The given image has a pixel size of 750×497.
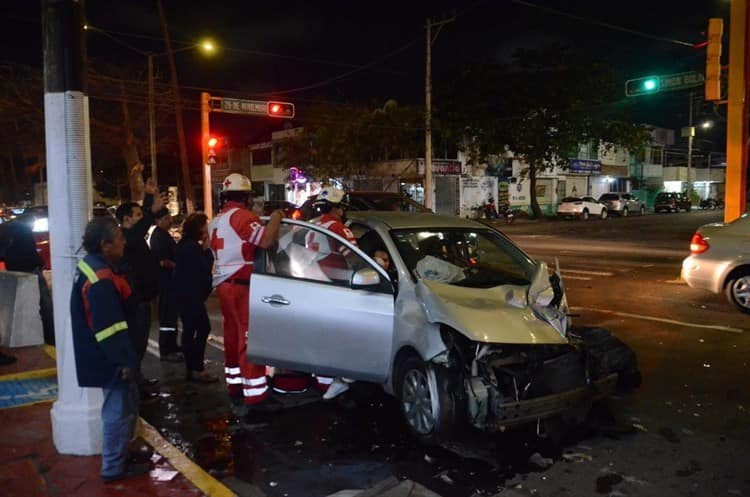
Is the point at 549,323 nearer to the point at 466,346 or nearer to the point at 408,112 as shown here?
the point at 466,346

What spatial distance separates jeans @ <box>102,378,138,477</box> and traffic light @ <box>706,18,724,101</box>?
12357 mm

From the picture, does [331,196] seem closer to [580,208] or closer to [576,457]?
[576,457]

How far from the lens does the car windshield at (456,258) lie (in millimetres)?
5359

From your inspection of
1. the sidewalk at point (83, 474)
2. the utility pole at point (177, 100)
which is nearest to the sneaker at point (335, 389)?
the sidewalk at point (83, 474)

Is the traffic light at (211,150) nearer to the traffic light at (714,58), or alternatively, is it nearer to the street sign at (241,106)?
the street sign at (241,106)

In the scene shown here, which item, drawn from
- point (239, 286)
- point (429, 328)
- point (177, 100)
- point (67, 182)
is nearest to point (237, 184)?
point (239, 286)

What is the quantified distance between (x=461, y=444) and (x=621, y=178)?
56491mm

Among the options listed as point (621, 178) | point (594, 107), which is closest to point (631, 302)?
point (594, 107)

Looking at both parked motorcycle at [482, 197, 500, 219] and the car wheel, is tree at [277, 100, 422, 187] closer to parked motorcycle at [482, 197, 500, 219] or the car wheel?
parked motorcycle at [482, 197, 500, 219]

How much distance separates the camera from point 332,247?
5.71 metres

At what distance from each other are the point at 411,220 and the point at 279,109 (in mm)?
15043

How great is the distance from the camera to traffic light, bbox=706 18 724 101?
12.5 m

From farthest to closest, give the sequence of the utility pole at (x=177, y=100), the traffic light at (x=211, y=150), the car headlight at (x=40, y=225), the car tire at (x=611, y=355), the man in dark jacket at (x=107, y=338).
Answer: the utility pole at (x=177, y=100)
the traffic light at (x=211, y=150)
the car headlight at (x=40, y=225)
the car tire at (x=611, y=355)
the man in dark jacket at (x=107, y=338)

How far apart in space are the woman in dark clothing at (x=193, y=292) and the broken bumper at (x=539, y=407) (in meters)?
3.19
